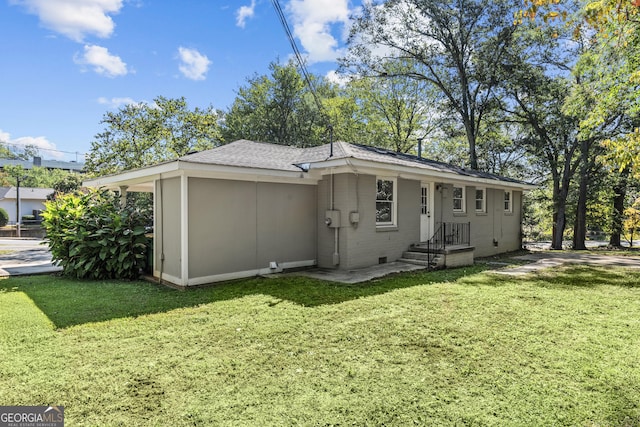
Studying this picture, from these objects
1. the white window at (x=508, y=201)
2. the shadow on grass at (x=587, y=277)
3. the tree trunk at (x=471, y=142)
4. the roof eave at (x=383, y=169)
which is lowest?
the shadow on grass at (x=587, y=277)

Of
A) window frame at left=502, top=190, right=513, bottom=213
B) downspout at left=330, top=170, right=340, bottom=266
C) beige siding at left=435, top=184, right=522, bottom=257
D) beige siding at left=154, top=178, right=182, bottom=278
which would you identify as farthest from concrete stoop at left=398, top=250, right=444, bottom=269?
window frame at left=502, top=190, right=513, bottom=213

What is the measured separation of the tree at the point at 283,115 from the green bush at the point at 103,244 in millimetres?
17898

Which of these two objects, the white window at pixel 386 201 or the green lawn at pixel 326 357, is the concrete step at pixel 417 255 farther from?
the green lawn at pixel 326 357

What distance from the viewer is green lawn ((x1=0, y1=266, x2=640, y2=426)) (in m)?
2.74

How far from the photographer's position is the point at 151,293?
6809 mm

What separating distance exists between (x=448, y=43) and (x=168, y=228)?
18.2m

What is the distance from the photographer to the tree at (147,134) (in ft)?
65.9

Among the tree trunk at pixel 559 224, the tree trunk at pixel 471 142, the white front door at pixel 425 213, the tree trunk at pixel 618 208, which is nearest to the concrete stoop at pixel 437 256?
the white front door at pixel 425 213

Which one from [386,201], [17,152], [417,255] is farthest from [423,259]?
[17,152]

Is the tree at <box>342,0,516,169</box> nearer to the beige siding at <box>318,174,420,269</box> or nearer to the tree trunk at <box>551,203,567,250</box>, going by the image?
the tree trunk at <box>551,203,567,250</box>

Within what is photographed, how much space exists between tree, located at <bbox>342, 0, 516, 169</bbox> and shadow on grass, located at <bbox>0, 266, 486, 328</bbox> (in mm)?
14801

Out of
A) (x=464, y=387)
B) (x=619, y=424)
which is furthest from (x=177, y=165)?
(x=619, y=424)

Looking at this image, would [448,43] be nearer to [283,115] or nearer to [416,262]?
[283,115]

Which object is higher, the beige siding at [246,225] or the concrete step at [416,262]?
the beige siding at [246,225]
